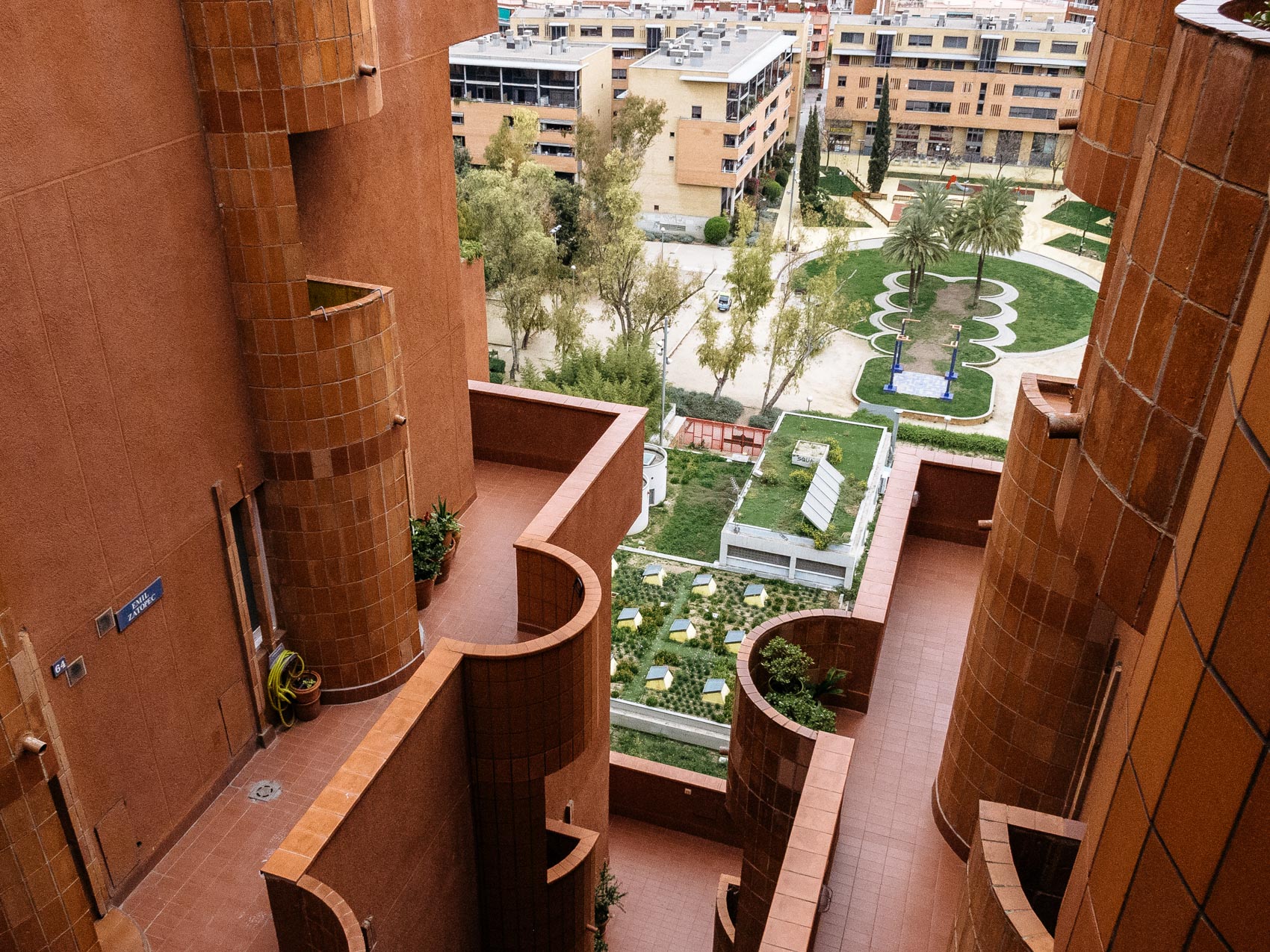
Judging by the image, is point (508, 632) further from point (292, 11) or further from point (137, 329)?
point (292, 11)

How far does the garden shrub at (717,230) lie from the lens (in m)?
65.6

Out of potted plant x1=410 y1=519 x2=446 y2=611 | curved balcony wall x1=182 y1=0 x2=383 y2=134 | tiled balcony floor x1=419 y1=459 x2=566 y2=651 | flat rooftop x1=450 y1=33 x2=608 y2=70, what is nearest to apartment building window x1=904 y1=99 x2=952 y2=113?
flat rooftop x1=450 y1=33 x2=608 y2=70

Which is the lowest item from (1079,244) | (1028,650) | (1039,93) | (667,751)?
(667,751)

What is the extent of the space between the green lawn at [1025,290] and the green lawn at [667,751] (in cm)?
3517

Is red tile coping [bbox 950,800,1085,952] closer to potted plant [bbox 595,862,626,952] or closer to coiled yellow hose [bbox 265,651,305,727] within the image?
coiled yellow hose [bbox 265,651,305,727]

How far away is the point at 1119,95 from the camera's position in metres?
9.38

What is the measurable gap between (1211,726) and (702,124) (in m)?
65.9

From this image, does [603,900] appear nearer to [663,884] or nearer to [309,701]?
[663,884]

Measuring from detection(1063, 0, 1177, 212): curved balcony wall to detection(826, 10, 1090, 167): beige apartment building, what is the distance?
74513mm

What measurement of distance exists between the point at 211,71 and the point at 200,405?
10.5 ft

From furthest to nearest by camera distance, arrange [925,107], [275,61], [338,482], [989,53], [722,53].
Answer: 1. [925,107]
2. [989,53]
3. [722,53]
4. [338,482]
5. [275,61]

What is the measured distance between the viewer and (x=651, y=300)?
4581 cm

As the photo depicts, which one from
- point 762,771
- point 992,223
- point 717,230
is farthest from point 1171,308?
point 717,230

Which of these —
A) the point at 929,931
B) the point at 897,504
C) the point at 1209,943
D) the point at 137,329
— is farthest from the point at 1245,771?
the point at 897,504
